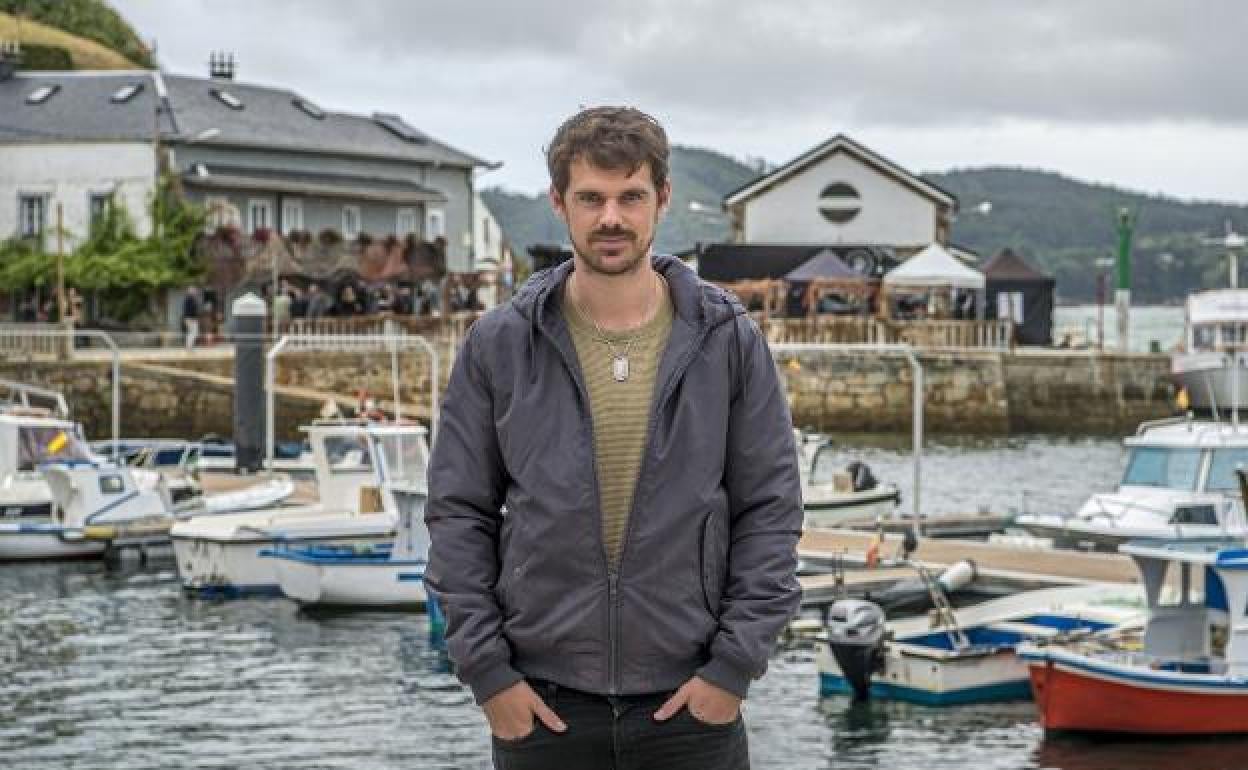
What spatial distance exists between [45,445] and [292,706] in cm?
1510

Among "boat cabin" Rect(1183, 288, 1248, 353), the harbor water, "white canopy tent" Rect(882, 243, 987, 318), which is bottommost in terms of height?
the harbor water

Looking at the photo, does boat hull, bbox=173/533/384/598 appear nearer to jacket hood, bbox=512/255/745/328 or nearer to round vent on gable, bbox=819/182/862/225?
jacket hood, bbox=512/255/745/328

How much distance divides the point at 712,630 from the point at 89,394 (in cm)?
5276

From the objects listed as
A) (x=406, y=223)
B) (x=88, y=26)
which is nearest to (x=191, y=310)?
(x=406, y=223)

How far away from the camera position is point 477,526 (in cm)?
513

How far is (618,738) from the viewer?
16.6 feet

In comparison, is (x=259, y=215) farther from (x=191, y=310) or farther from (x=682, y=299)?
(x=682, y=299)

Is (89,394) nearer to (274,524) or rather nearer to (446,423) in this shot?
(274,524)

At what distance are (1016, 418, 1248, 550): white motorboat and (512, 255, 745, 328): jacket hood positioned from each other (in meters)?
21.0

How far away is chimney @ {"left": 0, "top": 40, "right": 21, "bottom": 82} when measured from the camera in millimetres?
70938

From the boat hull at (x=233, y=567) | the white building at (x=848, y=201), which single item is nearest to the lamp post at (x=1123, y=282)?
the white building at (x=848, y=201)

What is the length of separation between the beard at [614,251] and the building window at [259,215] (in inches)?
2557

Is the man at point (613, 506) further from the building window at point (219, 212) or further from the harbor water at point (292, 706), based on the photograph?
the building window at point (219, 212)

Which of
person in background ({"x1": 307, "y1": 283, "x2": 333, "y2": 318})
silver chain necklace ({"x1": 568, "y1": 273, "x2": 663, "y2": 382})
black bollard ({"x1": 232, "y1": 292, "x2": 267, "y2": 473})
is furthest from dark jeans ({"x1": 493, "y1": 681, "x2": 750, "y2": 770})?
person in background ({"x1": 307, "y1": 283, "x2": 333, "y2": 318})
